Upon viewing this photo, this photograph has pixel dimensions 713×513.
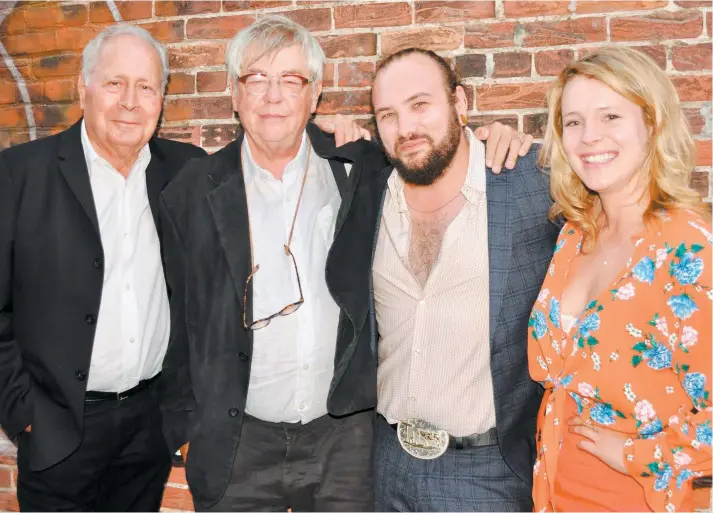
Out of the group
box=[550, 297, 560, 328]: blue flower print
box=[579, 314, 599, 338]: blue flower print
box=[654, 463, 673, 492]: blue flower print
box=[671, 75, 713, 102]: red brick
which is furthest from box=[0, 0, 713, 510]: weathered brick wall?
box=[654, 463, 673, 492]: blue flower print

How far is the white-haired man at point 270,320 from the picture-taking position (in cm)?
227

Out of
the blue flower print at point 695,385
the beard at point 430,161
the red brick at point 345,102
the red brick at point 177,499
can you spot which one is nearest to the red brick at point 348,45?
the red brick at point 345,102

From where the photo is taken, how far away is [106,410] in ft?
7.80

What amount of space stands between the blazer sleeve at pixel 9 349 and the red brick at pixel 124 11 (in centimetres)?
109

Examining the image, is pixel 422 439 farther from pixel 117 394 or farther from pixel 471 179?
pixel 117 394

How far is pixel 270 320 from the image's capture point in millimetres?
2299

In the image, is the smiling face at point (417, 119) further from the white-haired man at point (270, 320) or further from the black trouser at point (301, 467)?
the black trouser at point (301, 467)

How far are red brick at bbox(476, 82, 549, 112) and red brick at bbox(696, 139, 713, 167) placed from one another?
646 millimetres

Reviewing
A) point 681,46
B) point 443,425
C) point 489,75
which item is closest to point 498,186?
point 489,75

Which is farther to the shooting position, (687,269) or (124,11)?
(124,11)

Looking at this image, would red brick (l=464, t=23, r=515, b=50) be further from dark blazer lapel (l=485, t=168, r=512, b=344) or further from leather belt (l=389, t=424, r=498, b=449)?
leather belt (l=389, t=424, r=498, b=449)

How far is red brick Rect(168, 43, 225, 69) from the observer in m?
2.94

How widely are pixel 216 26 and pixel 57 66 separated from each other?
0.86 metres

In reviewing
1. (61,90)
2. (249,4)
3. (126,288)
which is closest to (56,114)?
(61,90)
